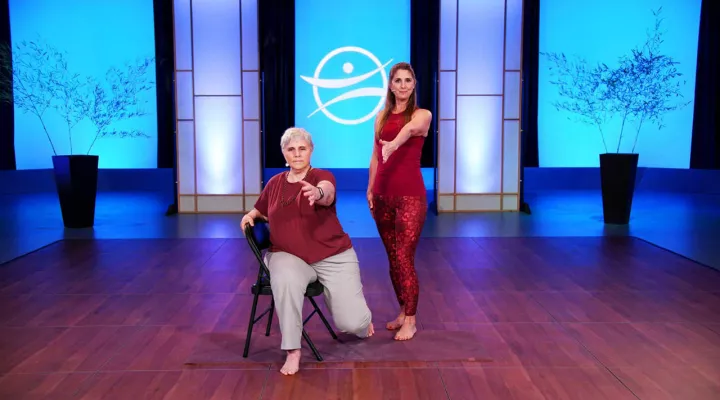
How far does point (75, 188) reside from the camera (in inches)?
261

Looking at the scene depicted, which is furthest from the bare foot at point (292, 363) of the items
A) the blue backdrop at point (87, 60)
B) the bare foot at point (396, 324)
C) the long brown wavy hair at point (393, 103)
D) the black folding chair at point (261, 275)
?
the blue backdrop at point (87, 60)

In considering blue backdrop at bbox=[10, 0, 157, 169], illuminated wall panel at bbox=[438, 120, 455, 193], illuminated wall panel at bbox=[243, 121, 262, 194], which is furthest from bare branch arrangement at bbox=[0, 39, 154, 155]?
illuminated wall panel at bbox=[438, 120, 455, 193]

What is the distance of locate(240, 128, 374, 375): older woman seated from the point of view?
8.83 feet

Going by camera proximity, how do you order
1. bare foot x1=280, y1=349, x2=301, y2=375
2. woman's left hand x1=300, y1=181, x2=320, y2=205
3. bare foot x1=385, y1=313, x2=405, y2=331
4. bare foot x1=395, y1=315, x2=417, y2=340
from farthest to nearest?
bare foot x1=385, y1=313, x2=405, y2=331 < bare foot x1=395, y1=315, x2=417, y2=340 < bare foot x1=280, y1=349, x2=301, y2=375 < woman's left hand x1=300, y1=181, x2=320, y2=205

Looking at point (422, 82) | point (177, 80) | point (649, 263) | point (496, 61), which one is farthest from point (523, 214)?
point (177, 80)

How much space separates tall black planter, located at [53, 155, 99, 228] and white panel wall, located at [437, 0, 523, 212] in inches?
156

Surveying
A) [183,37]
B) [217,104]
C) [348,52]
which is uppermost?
[348,52]

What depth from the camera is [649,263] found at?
486 centimetres

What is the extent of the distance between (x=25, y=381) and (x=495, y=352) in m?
2.02

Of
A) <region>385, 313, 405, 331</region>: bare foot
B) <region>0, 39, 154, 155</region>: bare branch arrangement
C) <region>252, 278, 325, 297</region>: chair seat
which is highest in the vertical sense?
<region>0, 39, 154, 155</region>: bare branch arrangement

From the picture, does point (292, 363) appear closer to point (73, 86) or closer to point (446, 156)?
point (446, 156)

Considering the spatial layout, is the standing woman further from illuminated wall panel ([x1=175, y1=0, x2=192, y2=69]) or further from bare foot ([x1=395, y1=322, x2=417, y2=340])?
illuminated wall panel ([x1=175, y1=0, x2=192, y2=69])

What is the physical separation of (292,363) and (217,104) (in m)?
5.51

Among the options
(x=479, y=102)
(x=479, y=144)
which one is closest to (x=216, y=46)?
(x=479, y=102)
